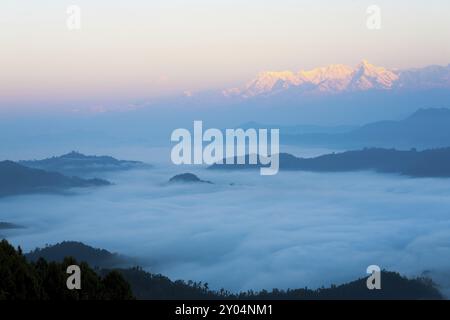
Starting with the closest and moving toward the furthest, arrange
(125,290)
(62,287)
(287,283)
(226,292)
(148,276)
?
1. (62,287)
2. (125,290)
3. (148,276)
4. (226,292)
5. (287,283)

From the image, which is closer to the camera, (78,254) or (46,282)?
(46,282)

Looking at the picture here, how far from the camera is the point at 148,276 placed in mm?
139250
